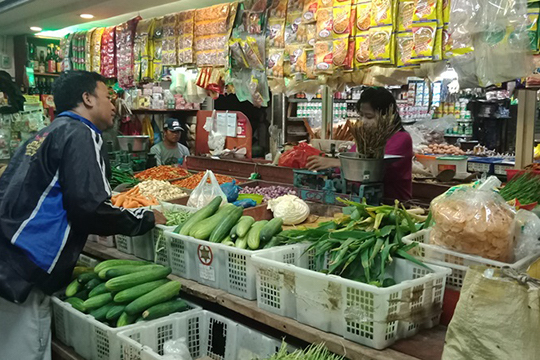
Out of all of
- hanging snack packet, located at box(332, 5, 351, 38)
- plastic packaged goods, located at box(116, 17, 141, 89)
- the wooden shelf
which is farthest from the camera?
plastic packaged goods, located at box(116, 17, 141, 89)

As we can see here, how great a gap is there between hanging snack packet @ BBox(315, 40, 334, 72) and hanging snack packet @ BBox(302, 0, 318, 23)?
24 centimetres

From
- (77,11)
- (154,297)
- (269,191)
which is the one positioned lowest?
(154,297)

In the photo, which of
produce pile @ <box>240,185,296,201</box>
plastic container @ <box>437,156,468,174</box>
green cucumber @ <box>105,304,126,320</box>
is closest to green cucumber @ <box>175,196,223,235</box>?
green cucumber @ <box>105,304,126,320</box>

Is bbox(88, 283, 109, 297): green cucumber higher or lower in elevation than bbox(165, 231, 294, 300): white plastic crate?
lower

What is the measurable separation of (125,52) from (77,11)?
95cm

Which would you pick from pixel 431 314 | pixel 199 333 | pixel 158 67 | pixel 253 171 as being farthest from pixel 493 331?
pixel 158 67

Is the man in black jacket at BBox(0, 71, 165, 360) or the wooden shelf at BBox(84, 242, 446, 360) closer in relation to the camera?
the wooden shelf at BBox(84, 242, 446, 360)

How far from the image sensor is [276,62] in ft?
15.6

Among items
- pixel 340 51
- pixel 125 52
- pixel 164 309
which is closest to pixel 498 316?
pixel 164 309

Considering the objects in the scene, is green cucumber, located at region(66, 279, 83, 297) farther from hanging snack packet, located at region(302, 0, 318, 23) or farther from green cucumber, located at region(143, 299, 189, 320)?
hanging snack packet, located at region(302, 0, 318, 23)

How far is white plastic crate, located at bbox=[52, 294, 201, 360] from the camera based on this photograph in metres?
2.50

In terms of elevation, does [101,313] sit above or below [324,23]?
below

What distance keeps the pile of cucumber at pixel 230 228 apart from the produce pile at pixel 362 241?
0.28ft

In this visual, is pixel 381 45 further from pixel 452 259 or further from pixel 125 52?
pixel 125 52
